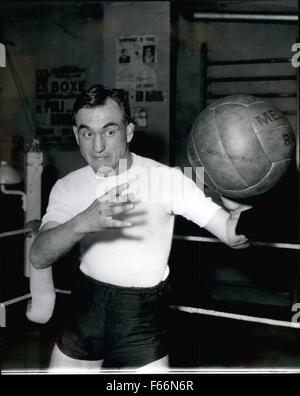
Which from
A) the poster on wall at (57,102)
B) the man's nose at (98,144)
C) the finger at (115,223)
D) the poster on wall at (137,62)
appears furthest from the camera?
the poster on wall at (57,102)

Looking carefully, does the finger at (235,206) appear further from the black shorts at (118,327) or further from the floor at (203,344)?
the floor at (203,344)

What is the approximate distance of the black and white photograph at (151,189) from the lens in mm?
2023

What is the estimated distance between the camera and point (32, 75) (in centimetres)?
601

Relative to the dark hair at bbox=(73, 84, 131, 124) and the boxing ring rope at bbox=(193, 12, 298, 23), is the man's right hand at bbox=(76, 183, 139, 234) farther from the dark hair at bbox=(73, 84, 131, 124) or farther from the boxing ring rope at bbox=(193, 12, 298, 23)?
the boxing ring rope at bbox=(193, 12, 298, 23)

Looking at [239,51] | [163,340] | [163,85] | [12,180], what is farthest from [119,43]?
[163,340]

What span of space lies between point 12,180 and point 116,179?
191 cm

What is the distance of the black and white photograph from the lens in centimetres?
202

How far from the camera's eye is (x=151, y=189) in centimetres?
211

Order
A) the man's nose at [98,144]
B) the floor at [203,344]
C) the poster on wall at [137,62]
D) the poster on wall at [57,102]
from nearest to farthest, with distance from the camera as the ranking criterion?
1. the man's nose at [98,144]
2. the floor at [203,344]
3. the poster on wall at [137,62]
4. the poster on wall at [57,102]

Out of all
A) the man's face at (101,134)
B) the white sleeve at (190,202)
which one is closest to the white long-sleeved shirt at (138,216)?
the white sleeve at (190,202)

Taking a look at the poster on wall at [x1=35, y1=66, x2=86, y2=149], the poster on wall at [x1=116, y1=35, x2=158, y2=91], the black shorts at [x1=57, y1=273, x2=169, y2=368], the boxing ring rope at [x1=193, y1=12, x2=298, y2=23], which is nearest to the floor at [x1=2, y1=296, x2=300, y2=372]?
the black shorts at [x1=57, y1=273, x2=169, y2=368]

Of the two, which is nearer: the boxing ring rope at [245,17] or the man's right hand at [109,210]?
the man's right hand at [109,210]
